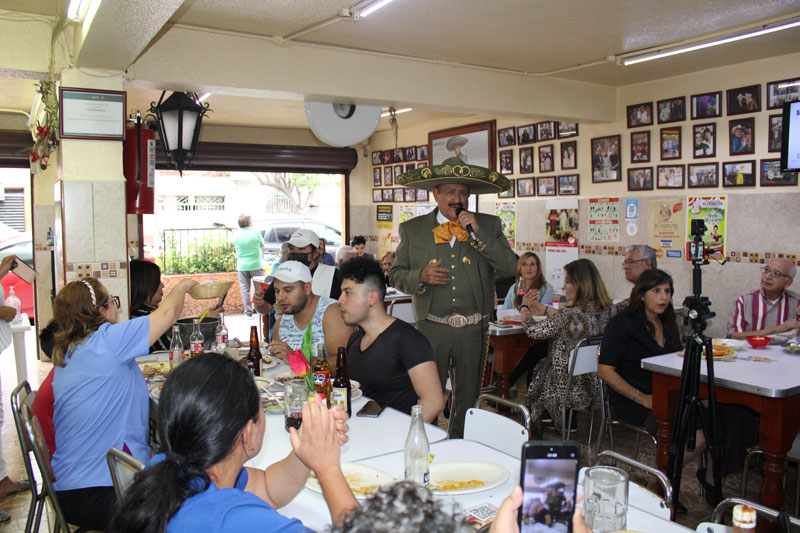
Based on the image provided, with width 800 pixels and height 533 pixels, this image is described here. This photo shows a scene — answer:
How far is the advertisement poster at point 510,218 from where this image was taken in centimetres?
780

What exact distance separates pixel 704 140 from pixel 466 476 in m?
4.94

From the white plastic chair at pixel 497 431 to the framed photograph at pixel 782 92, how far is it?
13.9ft

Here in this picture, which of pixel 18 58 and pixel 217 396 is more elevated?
pixel 18 58

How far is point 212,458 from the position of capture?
1462mm

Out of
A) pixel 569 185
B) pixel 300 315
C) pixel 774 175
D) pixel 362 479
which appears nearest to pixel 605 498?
pixel 362 479

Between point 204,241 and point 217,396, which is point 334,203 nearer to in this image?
point 204,241

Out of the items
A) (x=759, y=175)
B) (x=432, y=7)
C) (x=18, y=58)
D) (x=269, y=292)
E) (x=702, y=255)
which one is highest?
(x=432, y=7)

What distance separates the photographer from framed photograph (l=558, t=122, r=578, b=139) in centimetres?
699

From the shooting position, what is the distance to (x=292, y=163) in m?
9.78

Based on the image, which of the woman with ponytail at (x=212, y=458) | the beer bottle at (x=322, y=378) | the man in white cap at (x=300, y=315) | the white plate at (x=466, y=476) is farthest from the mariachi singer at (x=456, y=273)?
the woman with ponytail at (x=212, y=458)

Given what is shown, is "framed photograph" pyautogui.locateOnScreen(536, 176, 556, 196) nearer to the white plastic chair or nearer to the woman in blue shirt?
the white plastic chair

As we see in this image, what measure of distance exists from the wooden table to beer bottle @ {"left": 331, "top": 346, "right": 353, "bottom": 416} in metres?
1.83

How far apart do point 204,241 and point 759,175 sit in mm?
9026

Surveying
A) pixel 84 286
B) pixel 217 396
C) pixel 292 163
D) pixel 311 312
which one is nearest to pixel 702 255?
pixel 311 312
